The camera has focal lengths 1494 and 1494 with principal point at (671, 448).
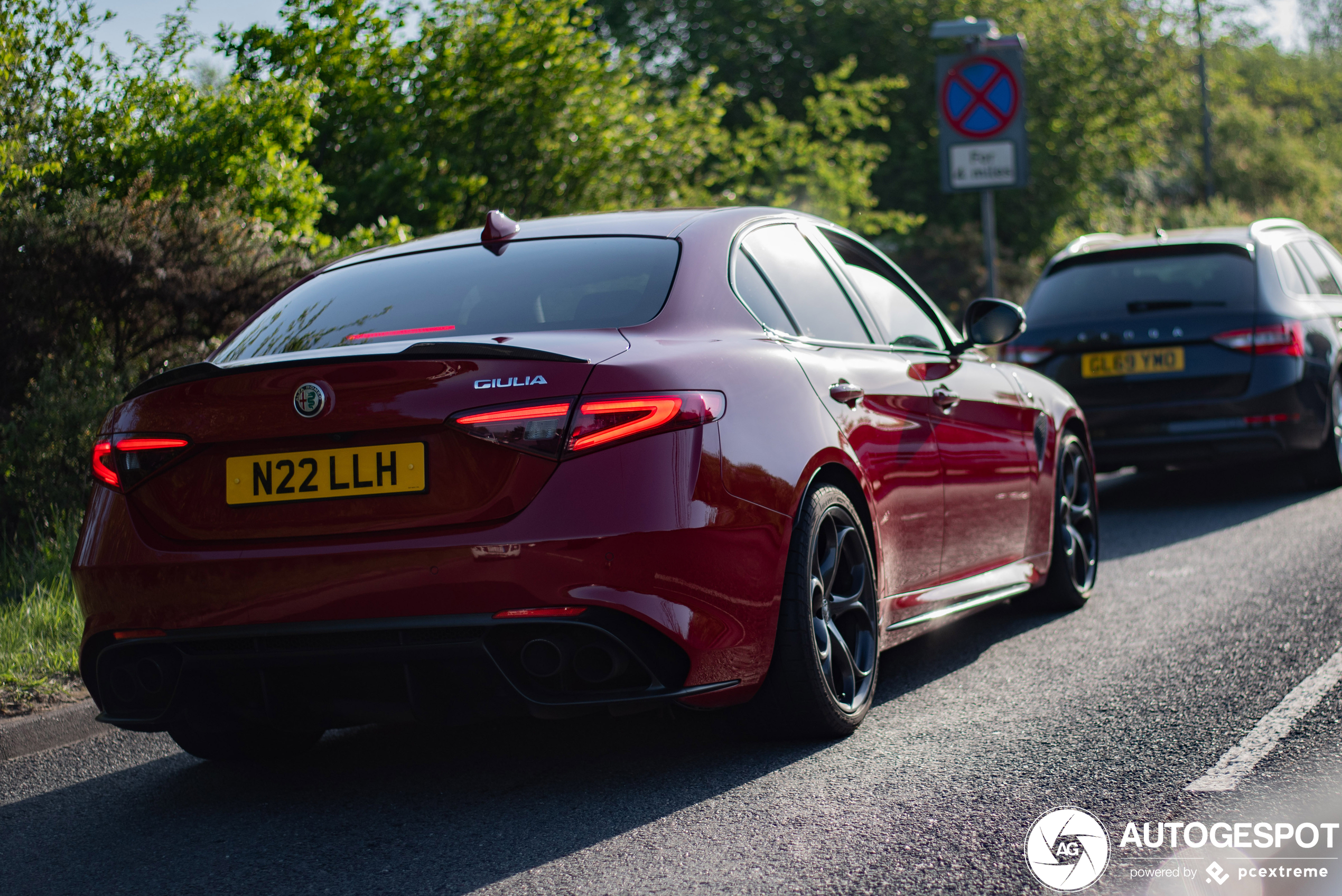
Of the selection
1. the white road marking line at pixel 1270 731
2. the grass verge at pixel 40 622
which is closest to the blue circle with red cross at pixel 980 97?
the white road marking line at pixel 1270 731

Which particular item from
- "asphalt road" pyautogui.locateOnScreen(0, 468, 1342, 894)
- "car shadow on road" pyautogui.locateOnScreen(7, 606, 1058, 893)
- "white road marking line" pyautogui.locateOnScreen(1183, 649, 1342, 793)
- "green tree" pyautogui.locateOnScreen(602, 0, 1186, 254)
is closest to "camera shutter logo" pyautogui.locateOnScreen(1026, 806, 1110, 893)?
"asphalt road" pyautogui.locateOnScreen(0, 468, 1342, 894)

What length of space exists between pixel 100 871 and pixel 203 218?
496cm

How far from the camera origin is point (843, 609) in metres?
4.22

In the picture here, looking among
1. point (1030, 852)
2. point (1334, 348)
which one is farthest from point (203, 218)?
point (1334, 348)

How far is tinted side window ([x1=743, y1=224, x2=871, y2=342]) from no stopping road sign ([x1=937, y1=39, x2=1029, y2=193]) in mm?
6952

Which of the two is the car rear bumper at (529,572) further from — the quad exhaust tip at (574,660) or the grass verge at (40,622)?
the grass verge at (40,622)

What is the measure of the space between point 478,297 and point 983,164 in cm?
827

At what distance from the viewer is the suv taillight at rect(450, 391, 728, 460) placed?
3.47 meters

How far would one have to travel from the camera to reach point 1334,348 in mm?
9711

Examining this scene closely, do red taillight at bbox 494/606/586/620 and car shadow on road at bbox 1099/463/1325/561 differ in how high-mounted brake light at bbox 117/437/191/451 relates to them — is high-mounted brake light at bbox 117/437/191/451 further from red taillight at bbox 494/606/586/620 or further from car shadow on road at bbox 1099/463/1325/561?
car shadow on road at bbox 1099/463/1325/561

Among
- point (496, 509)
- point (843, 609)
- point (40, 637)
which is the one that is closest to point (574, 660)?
point (496, 509)

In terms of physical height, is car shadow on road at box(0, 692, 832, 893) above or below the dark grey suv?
below

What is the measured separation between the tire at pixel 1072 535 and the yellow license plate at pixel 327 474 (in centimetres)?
331

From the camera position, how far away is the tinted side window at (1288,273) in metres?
9.54
